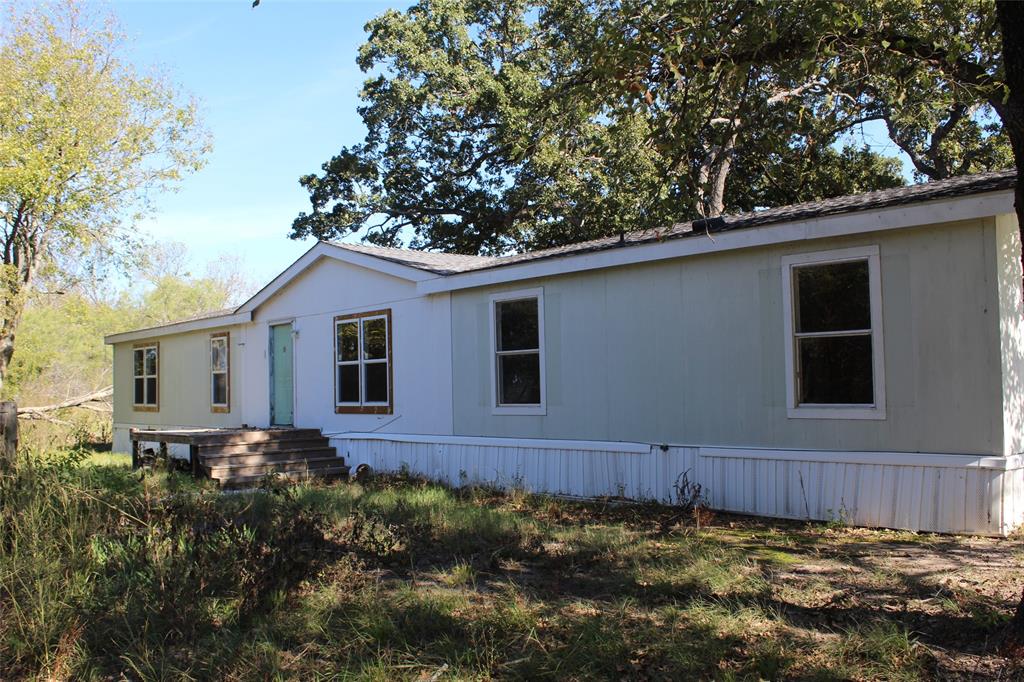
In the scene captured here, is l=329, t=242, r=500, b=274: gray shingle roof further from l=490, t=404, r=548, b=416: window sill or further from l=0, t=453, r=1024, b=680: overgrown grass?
l=0, t=453, r=1024, b=680: overgrown grass

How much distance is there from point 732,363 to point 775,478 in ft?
4.19

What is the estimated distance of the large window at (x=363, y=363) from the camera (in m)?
12.9

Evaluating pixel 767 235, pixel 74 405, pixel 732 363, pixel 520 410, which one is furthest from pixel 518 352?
pixel 74 405

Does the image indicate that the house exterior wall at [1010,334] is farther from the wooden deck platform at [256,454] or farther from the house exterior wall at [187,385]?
the house exterior wall at [187,385]

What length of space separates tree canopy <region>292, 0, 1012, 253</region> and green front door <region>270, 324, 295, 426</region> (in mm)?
5724

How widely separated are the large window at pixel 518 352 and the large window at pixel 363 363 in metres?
2.50

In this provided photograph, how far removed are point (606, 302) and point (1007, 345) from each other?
427 centimetres

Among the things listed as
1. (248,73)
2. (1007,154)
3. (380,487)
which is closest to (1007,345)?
(380,487)

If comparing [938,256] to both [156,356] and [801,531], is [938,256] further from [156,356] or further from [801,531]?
[156,356]

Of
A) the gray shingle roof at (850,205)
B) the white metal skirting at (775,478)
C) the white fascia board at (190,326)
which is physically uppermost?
the gray shingle roof at (850,205)

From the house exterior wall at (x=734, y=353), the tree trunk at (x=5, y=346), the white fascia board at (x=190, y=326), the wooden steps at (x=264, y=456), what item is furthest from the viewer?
the tree trunk at (x=5, y=346)

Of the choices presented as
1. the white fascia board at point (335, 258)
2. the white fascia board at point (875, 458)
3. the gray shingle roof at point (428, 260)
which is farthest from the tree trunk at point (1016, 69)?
the white fascia board at point (335, 258)

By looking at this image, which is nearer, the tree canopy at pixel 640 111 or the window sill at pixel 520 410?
the tree canopy at pixel 640 111

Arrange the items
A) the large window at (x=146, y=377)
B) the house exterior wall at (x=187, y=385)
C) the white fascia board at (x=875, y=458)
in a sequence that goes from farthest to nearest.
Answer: the large window at (x=146, y=377)
the house exterior wall at (x=187, y=385)
the white fascia board at (x=875, y=458)
